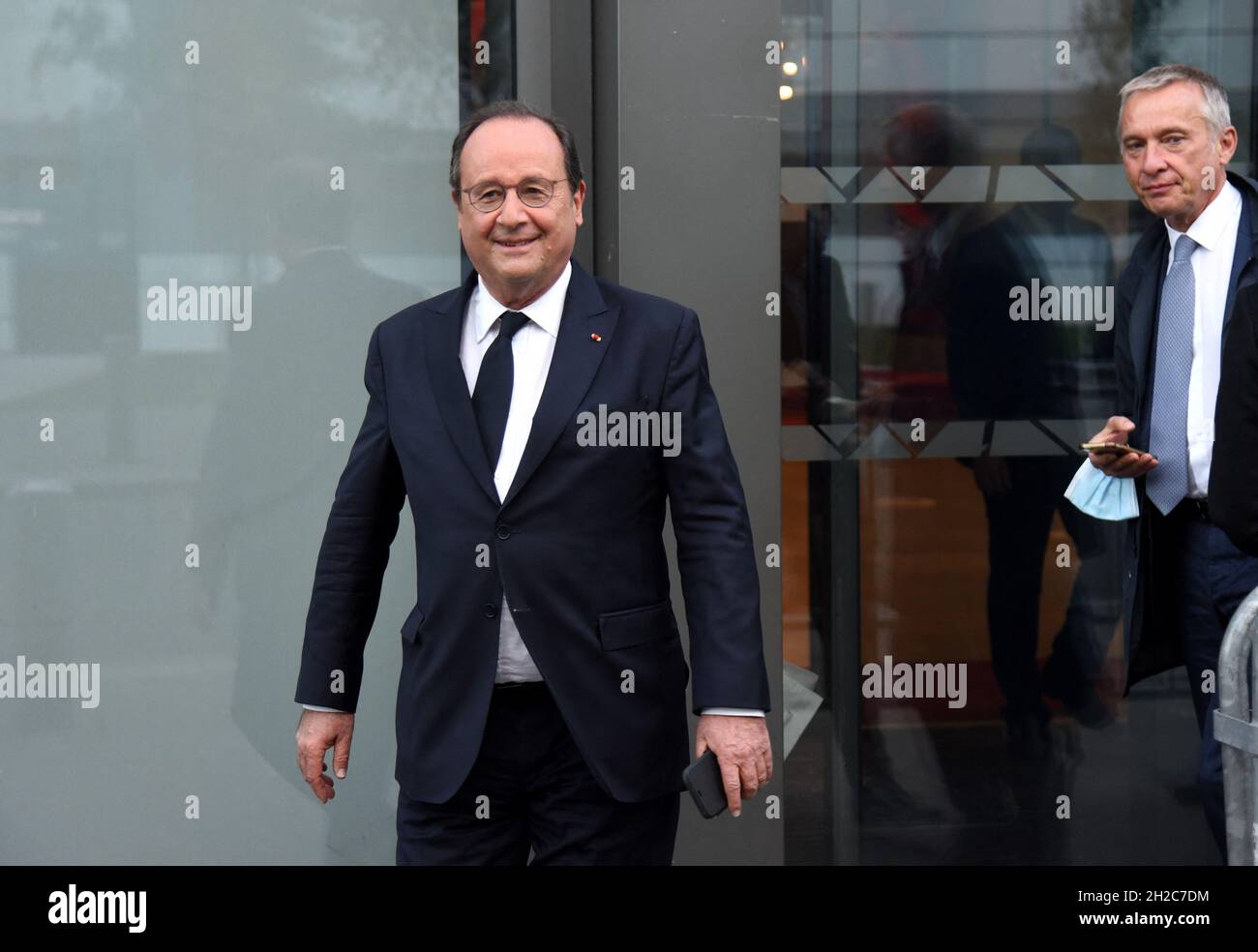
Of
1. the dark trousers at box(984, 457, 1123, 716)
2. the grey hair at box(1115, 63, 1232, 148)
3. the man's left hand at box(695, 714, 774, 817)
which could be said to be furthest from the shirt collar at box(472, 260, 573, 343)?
the dark trousers at box(984, 457, 1123, 716)

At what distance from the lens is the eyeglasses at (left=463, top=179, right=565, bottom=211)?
10.0 feet

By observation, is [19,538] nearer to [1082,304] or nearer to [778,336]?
[778,336]

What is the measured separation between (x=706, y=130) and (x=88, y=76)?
1.72m

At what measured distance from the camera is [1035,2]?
14.7 feet

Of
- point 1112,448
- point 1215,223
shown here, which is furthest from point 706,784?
point 1215,223

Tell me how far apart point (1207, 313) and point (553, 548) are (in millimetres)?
1723

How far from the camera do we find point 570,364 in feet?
9.93

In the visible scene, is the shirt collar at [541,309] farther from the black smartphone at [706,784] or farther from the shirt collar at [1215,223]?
the shirt collar at [1215,223]

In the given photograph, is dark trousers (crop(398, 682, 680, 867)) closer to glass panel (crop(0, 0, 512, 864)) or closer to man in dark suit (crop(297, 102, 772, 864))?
man in dark suit (crop(297, 102, 772, 864))

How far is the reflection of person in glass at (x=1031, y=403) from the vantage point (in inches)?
179

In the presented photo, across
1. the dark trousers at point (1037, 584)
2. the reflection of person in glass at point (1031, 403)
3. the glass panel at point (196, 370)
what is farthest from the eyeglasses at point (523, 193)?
the dark trousers at point (1037, 584)

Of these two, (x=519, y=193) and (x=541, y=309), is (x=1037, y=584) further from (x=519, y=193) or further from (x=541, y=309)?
(x=519, y=193)

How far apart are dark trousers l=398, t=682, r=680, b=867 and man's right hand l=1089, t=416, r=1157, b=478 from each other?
1.39 metres

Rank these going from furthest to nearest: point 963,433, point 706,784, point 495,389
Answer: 1. point 963,433
2. point 495,389
3. point 706,784
